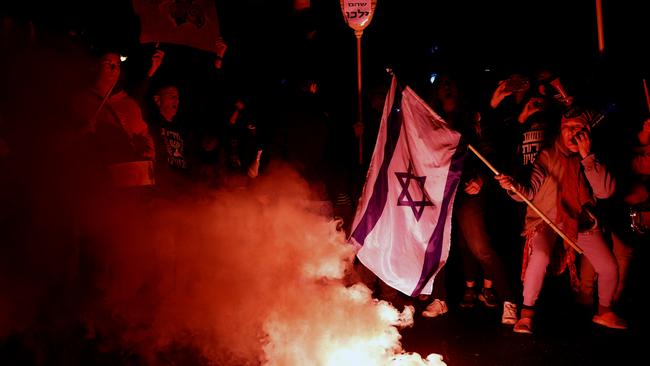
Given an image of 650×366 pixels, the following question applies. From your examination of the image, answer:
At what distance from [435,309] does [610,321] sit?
1.77 metres

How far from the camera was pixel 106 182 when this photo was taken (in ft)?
16.7

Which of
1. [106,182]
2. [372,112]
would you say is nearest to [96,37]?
[106,182]

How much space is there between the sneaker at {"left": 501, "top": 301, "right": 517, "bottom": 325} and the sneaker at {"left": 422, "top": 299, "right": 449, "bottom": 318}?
65 centimetres

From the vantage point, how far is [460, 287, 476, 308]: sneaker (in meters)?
6.14

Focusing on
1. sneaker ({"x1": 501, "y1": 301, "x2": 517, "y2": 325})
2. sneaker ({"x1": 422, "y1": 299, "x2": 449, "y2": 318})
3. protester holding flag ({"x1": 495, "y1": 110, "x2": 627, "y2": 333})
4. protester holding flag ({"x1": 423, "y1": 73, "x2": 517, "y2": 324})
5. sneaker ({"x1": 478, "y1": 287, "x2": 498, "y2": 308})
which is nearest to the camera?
protester holding flag ({"x1": 495, "y1": 110, "x2": 627, "y2": 333})

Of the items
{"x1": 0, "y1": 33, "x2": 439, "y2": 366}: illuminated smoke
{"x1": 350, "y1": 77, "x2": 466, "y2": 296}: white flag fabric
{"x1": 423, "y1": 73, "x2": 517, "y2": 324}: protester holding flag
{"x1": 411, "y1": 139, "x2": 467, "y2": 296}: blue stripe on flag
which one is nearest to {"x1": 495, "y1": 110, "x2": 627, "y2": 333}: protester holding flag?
{"x1": 423, "y1": 73, "x2": 517, "y2": 324}: protester holding flag

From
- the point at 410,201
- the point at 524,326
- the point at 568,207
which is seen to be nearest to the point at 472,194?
the point at 568,207

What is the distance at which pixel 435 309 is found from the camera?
590 centimetres

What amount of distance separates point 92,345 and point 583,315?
200 inches

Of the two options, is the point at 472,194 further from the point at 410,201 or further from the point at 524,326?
the point at 524,326

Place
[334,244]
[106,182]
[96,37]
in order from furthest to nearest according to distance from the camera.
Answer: [96,37]
[334,244]
[106,182]

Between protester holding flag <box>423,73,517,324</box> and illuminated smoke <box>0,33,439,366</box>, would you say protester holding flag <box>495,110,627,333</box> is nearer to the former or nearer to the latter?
protester holding flag <box>423,73,517,324</box>

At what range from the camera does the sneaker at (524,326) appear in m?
5.27

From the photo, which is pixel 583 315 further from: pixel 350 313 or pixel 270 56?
pixel 270 56
